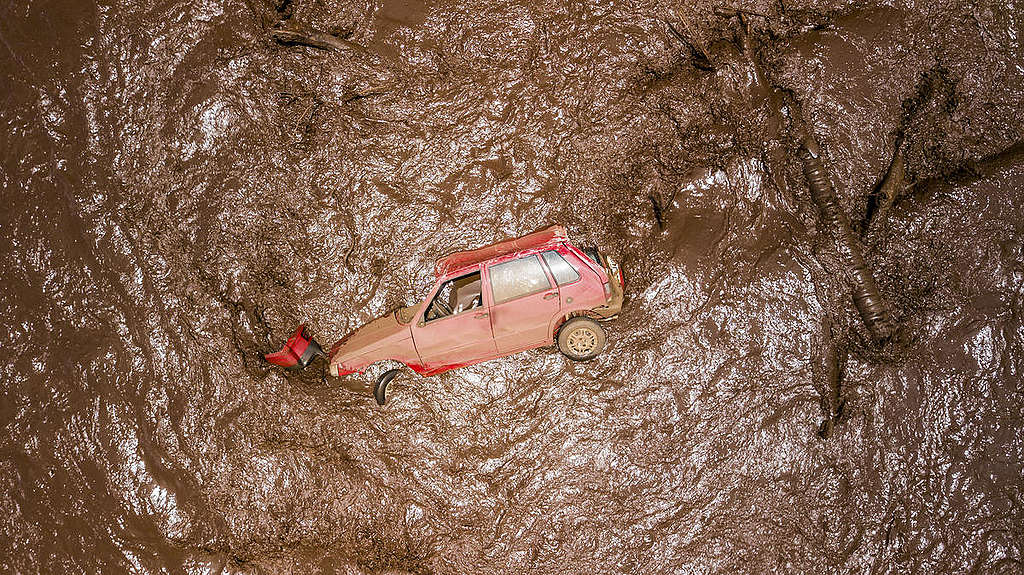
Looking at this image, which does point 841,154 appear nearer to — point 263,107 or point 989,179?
point 989,179

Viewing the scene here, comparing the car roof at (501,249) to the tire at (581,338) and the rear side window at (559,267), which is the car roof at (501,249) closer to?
the rear side window at (559,267)

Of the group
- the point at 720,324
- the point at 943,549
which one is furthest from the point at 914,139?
the point at 943,549

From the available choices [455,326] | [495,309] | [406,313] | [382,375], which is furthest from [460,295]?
[382,375]

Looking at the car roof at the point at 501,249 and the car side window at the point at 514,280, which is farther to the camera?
the car roof at the point at 501,249

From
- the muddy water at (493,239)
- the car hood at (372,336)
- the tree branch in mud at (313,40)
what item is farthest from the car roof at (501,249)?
the tree branch in mud at (313,40)

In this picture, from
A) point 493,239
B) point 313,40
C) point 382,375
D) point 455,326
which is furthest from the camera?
point 313,40

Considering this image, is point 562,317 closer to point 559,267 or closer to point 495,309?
point 559,267
